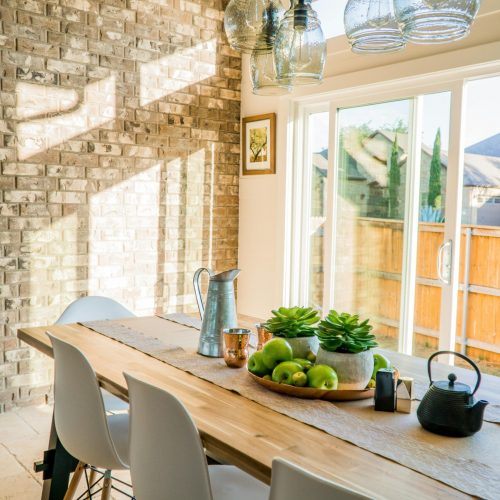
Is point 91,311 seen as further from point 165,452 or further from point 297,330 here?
point 165,452

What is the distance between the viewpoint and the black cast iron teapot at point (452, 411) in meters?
1.37

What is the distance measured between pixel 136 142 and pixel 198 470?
299cm

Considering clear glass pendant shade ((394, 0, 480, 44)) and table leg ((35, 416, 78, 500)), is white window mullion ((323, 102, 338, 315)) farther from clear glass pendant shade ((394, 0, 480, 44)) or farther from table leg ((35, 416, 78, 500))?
clear glass pendant shade ((394, 0, 480, 44))

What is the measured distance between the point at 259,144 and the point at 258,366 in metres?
2.87

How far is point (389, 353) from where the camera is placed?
220 cm

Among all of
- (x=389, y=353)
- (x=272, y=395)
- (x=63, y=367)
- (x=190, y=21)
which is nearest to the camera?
(x=272, y=395)

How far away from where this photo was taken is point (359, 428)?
1419 mm

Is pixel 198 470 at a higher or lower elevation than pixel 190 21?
lower

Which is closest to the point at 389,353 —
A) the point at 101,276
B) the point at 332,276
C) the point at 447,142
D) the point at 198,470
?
the point at 198,470

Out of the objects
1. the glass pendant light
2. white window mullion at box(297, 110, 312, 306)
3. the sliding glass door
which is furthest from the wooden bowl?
white window mullion at box(297, 110, 312, 306)

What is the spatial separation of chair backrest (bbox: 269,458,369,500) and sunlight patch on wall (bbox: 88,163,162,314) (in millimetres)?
2999

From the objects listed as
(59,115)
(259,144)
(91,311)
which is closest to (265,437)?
(91,311)

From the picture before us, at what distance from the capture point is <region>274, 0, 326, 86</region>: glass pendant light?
175 centimetres

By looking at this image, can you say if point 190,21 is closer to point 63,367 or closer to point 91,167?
point 91,167
